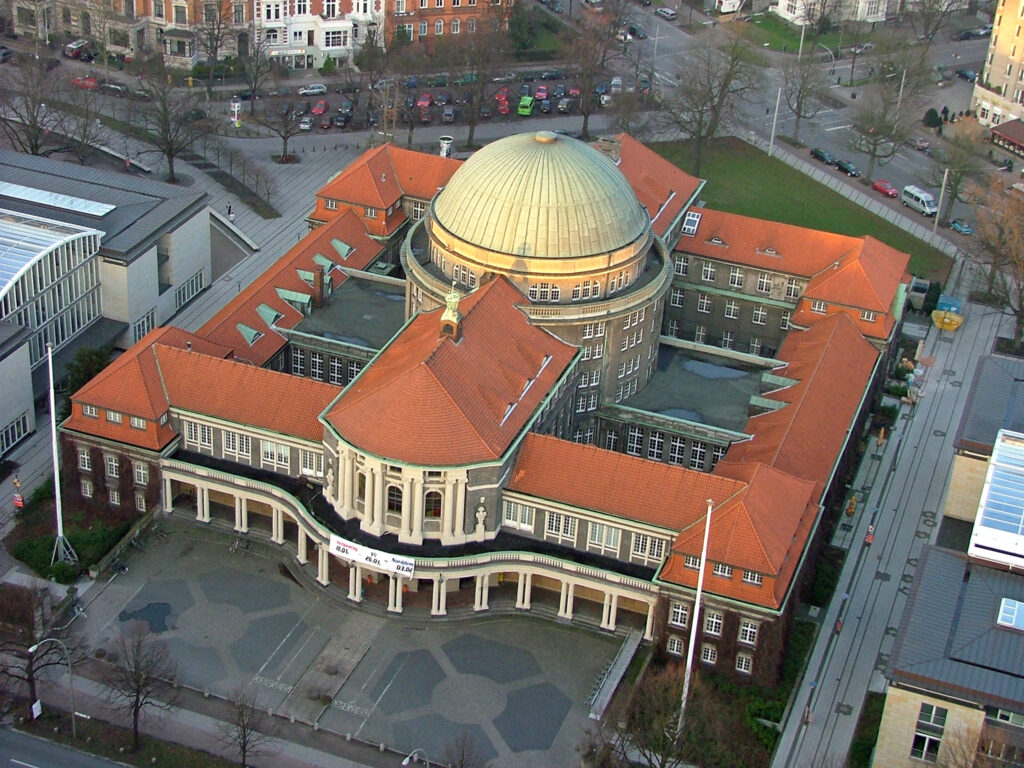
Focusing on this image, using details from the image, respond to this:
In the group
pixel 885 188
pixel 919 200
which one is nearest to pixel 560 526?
pixel 919 200

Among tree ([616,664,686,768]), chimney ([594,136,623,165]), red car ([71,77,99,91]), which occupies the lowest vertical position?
tree ([616,664,686,768])

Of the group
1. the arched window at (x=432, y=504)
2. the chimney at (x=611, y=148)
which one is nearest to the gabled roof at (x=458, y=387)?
the arched window at (x=432, y=504)

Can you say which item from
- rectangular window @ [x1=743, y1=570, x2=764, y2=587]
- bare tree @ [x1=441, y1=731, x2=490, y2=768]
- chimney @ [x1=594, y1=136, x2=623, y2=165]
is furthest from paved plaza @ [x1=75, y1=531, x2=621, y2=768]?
chimney @ [x1=594, y1=136, x2=623, y2=165]

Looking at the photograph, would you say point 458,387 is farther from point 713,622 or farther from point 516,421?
point 713,622

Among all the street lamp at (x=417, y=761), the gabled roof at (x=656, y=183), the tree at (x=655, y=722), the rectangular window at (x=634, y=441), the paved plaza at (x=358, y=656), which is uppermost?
the gabled roof at (x=656, y=183)

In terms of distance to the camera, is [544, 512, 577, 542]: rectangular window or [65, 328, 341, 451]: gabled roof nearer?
[544, 512, 577, 542]: rectangular window

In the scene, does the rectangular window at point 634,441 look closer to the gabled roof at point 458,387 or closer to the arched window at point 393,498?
the gabled roof at point 458,387

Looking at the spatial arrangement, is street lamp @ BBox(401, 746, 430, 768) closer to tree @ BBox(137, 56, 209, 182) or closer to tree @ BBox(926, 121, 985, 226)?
tree @ BBox(137, 56, 209, 182)

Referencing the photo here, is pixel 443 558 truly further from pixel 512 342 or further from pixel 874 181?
pixel 874 181
